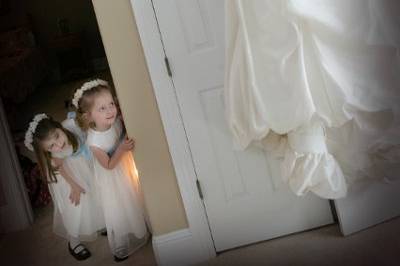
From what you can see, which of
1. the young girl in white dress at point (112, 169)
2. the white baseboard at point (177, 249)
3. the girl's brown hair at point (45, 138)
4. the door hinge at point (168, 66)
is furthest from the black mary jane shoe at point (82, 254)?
the door hinge at point (168, 66)

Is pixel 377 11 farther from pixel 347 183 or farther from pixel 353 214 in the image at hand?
pixel 353 214

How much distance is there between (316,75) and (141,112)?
2.58ft

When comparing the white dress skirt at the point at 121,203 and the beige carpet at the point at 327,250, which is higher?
the white dress skirt at the point at 121,203

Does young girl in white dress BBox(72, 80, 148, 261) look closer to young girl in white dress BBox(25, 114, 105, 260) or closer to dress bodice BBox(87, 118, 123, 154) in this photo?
dress bodice BBox(87, 118, 123, 154)

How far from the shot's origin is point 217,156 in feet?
7.36

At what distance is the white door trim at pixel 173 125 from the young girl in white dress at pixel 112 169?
0.88 ft

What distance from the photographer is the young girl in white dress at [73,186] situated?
255 centimetres

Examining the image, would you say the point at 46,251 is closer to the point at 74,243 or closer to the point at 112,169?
the point at 74,243

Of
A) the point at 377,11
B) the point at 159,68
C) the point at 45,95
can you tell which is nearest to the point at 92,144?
the point at 159,68

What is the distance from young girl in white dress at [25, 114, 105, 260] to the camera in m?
2.55

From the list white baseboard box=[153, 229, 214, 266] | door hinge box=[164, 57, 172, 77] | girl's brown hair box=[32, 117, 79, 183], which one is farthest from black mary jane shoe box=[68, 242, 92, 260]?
door hinge box=[164, 57, 172, 77]

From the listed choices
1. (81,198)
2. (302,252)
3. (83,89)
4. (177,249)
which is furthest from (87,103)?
(302,252)

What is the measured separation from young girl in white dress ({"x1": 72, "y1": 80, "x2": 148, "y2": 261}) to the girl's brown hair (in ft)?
0.41

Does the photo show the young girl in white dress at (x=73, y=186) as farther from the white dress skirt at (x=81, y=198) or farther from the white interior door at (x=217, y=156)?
the white interior door at (x=217, y=156)
